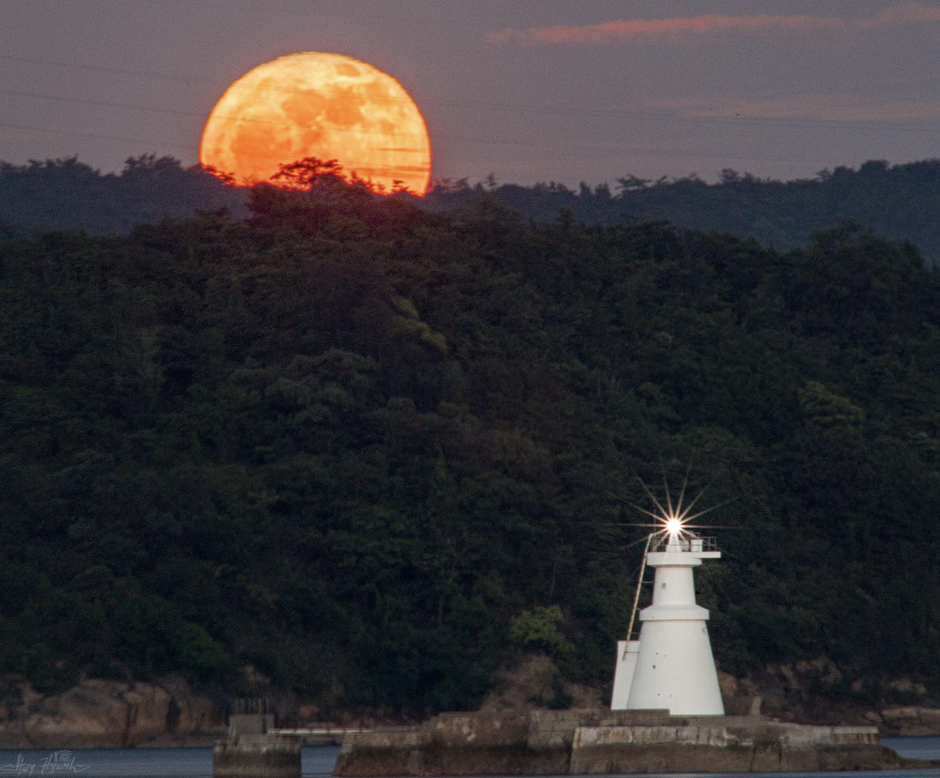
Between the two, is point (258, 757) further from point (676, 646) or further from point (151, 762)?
point (151, 762)

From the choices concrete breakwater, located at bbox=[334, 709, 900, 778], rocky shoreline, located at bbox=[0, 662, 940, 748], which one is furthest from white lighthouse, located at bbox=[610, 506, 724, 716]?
rocky shoreline, located at bbox=[0, 662, 940, 748]

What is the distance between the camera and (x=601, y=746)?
34.4m

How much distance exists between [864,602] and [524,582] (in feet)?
41.1

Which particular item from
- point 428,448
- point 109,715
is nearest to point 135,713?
point 109,715

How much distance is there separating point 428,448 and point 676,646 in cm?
3219

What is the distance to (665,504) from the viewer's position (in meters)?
68.2

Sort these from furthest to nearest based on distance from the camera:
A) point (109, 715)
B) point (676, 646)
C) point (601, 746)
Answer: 1. point (109, 715)
2. point (676, 646)
3. point (601, 746)

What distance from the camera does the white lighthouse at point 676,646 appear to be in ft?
115

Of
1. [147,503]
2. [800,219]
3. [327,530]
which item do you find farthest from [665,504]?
[800,219]

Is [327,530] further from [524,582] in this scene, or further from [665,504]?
[665,504]
